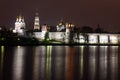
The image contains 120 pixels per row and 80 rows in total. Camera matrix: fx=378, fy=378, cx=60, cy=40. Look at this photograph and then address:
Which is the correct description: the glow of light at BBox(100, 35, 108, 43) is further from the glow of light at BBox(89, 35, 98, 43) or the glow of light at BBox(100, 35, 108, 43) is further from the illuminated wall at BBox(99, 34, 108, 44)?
the glow of light at BBox(89, 35, 98, 43)

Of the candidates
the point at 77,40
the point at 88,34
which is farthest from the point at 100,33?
the point at 77,40

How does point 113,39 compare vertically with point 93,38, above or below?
below

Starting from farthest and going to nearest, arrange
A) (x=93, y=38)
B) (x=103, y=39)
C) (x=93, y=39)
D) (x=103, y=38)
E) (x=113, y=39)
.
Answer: (x=113, y=39) → (x=103, y=38) → (x=103, y=39) → (x=93, y=38) → (x=93, y=39)

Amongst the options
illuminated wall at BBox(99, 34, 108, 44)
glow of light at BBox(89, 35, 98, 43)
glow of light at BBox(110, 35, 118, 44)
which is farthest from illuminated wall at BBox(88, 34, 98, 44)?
glow of light at BBox(110, 35, 118, 44)

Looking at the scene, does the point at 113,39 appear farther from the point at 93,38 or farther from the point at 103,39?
the point at 93,38

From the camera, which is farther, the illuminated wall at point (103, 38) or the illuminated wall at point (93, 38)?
the illuminated wall at point (103, 38)

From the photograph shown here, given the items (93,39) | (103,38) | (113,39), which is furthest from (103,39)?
(93,39)

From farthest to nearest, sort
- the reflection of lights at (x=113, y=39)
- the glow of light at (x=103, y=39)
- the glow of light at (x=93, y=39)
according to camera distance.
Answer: the reflection of lights at (x=113, y=39) → the glow of light at (x=103, y=39) → the glow of light at (x=93, y=39)

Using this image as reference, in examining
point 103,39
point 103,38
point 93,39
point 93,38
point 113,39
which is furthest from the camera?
point 113,39

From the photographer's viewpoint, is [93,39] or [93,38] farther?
[93,38]

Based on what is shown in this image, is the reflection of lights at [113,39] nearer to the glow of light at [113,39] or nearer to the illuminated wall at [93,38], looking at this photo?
the glow of light at [113,39]

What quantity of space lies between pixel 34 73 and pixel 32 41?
64634 millimetres

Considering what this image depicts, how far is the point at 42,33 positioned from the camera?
11138cm

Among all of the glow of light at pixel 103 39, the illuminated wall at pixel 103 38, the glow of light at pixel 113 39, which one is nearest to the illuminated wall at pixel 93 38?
the illuminated wall at pixel 103 38
